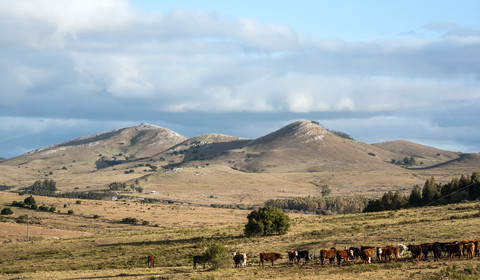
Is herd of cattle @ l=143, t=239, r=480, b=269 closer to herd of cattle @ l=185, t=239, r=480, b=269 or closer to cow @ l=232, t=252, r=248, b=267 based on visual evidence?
herd of cattle @ l=185, t=239, r=480, b=269

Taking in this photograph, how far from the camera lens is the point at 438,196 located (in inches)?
4040

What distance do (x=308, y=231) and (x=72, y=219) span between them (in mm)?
67179

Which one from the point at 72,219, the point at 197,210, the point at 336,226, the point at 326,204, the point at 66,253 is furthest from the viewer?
the point at 326,204

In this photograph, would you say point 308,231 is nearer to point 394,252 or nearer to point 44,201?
point 394,252

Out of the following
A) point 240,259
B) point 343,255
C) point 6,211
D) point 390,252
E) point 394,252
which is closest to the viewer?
point 390,252

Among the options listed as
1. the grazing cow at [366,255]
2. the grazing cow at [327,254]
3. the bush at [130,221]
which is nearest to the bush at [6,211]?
the bush at [130,221]

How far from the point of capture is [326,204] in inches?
7677

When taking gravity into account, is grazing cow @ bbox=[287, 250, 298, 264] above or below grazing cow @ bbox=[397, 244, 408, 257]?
below

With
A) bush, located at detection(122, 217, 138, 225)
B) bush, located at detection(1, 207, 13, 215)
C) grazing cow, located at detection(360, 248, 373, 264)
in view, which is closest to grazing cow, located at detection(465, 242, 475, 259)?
grazing cow, located at detection(360, 248, 373, 264)

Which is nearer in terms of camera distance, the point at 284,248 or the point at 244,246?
the point at 284,248

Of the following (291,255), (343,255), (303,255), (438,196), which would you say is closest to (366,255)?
(343,255)

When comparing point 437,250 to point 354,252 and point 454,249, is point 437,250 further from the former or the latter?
point 354,252

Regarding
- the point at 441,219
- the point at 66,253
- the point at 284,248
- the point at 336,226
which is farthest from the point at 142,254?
the point at 441,219

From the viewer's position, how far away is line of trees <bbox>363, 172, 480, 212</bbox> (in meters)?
98.4
